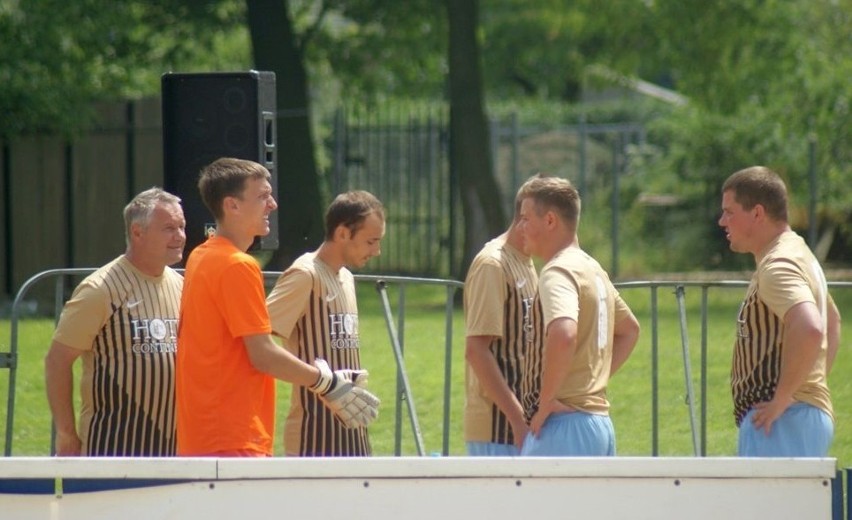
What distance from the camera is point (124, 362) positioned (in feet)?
19.5

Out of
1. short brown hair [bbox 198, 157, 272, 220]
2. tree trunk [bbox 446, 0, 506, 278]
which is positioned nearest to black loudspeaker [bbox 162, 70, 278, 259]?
short brown hair [bbox 198, 157, 272, 220]

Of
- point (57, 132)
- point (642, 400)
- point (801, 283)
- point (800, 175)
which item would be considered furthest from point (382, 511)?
point (800, 175)

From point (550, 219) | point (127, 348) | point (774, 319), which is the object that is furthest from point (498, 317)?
point (127, 348)

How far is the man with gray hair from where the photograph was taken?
5.86 metres

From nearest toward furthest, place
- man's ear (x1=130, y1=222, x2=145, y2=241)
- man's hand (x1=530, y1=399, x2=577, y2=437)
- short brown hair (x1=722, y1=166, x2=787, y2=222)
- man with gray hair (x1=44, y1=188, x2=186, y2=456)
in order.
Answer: man's hand (x1=530, y1=399, x2=577, y2=437) < short brown hair (x1=722, y1=166, x2=787, y2=222) < man with gray hair (x1=44, y1=188, x2=186, y2=456) < man's ear (x1=130, y1=222, x2=145, y2=241)

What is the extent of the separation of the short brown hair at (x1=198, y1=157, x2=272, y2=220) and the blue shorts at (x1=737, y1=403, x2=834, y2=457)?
6.94 ft

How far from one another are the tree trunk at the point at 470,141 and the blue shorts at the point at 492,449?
12234mm

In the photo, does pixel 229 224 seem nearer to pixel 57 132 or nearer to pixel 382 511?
pixel 382 511

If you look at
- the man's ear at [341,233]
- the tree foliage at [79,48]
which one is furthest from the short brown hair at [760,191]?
the tree foliage at [79,48]

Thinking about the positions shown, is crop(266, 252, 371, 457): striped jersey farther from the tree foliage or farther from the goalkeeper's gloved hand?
the tree foliage

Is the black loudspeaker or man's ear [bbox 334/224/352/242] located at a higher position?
the black loudspeaker

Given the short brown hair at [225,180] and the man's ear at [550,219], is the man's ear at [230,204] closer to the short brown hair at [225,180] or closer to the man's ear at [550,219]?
the short brown hair at [225,180]

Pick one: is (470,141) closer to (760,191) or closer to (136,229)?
(136,229)

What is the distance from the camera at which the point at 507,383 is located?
6207 millimetres
